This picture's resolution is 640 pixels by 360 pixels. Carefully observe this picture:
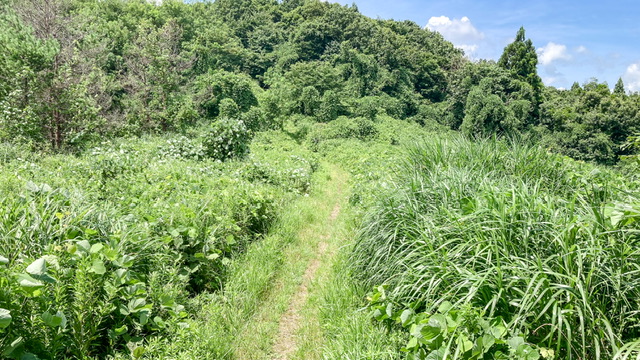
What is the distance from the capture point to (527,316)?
80.7 inches

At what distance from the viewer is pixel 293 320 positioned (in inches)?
124

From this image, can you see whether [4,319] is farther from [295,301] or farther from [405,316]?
[295,301]

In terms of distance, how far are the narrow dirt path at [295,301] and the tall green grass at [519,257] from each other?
0.74 meters

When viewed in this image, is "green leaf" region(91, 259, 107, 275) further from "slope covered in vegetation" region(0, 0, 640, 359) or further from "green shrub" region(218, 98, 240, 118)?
"green shrub" region(218, 98, 240, 118)

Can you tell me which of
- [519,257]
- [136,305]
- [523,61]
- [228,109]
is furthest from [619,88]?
[136,305]

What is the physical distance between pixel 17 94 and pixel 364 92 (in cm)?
3016

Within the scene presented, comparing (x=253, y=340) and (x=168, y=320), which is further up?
(x=168, y=320)

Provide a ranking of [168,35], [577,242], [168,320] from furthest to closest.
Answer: [168,35] < [168,320] < [577,242]

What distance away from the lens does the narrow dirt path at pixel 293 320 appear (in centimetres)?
274

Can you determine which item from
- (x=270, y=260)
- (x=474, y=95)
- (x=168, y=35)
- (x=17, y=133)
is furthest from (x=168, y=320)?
(x=474, y=95)

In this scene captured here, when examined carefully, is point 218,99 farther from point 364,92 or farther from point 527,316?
point 527,316

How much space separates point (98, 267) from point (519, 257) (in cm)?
291

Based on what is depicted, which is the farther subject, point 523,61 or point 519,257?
point 523,61

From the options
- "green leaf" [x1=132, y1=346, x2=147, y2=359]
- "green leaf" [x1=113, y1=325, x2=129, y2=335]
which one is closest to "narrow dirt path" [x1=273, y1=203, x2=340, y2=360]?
"green leaf" [x1=132, y1=346, x2=147, y2=359]
